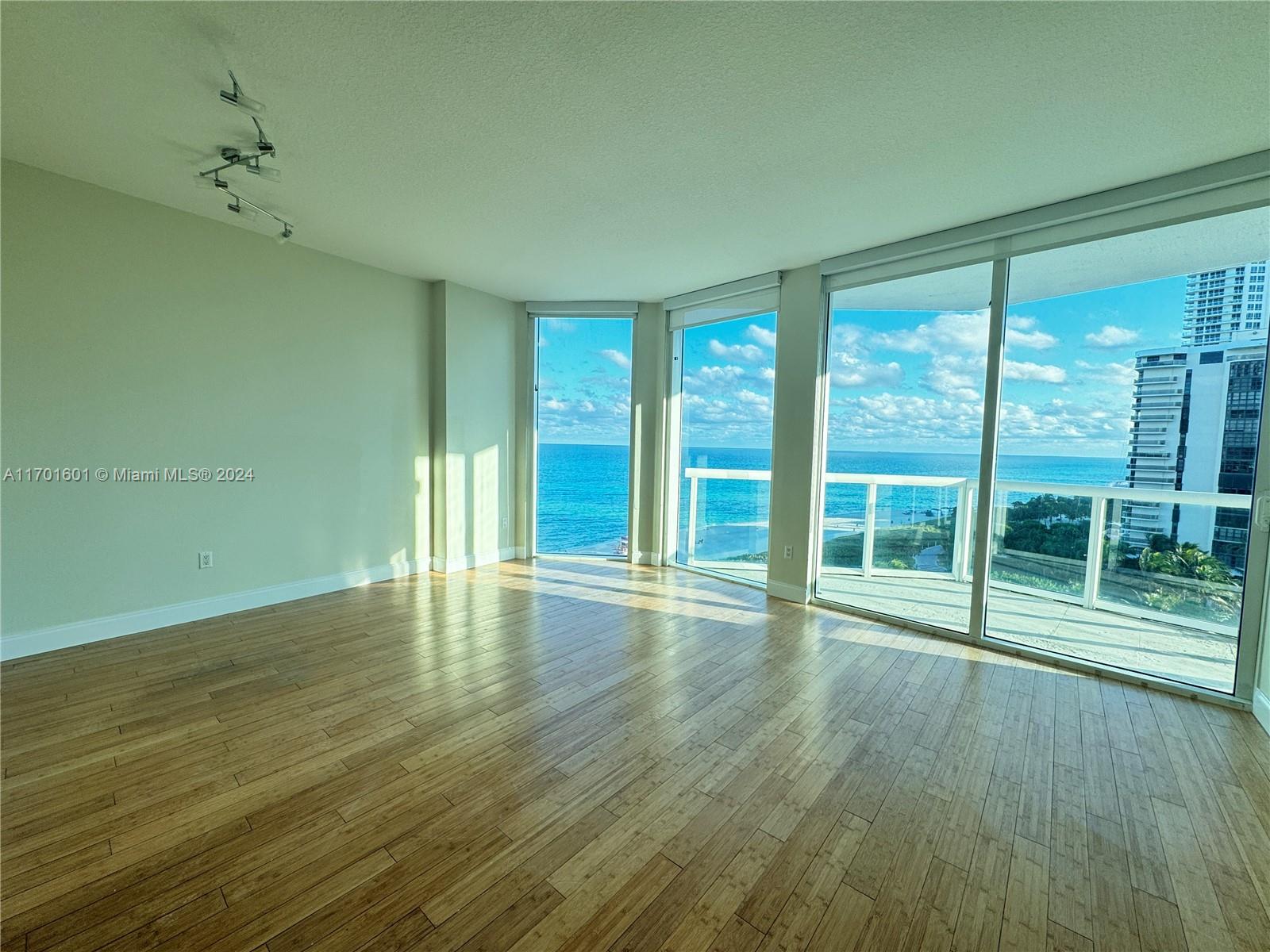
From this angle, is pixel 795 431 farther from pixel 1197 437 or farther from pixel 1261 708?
pixel 1261 708

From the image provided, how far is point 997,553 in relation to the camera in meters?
3.48

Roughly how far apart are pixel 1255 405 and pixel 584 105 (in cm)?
370

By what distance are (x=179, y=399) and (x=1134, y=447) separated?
6120mm

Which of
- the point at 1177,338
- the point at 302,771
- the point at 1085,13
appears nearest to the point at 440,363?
the point at 302,771

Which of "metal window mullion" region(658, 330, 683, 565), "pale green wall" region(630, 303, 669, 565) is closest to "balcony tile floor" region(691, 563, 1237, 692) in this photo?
"metal window mullion" region(658, 330, 683, 565)

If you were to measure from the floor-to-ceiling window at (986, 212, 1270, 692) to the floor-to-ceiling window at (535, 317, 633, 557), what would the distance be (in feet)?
11.9

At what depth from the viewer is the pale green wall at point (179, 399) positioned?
296cm

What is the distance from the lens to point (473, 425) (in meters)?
5.38

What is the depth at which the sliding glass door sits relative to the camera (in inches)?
109

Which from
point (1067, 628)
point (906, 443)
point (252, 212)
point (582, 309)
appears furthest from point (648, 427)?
point (1067, 628)

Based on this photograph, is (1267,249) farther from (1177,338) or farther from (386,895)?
(386,895)

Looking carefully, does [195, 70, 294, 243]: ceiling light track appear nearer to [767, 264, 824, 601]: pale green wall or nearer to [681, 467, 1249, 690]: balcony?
[767, 264, 824, 601]: pale green wall

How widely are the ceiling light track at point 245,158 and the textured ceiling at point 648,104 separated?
6 cm

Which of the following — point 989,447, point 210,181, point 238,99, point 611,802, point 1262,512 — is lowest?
point 611,802
